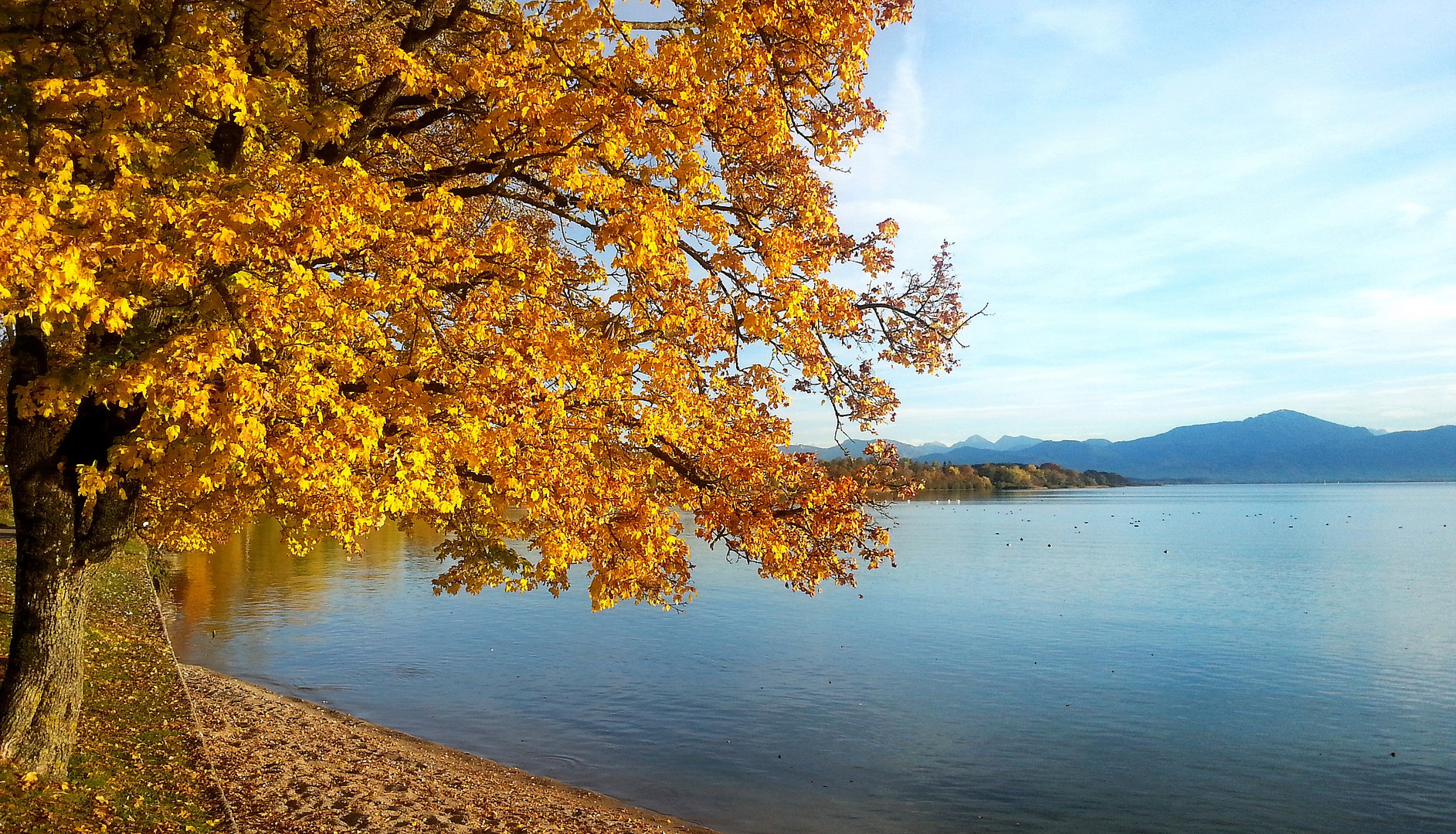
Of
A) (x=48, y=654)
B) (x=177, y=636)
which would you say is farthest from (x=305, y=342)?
(x=177, y=636)

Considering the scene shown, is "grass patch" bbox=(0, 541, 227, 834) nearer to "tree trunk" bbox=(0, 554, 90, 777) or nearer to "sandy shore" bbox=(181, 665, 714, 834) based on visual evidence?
"tree trunk" bbox=(0, 554, 90, 777)

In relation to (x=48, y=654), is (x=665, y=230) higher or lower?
higher

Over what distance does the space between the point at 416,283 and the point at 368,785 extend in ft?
42.1

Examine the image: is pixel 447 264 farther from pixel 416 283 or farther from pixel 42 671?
pixel 42 671

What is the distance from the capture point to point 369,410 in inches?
305

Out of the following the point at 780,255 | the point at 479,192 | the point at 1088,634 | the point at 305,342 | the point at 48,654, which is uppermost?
the point at 479,192

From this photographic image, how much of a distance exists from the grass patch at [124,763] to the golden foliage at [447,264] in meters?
3.81

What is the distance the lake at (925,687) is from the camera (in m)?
19.3

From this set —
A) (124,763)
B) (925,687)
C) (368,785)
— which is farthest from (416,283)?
(925,687)

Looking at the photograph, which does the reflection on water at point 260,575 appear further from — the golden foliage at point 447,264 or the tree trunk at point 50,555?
the golden foliage at point 447,264

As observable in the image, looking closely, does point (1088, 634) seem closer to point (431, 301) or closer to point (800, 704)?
point (800, 704)

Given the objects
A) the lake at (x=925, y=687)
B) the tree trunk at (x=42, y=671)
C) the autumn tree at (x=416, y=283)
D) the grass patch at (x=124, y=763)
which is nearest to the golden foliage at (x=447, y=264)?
the autumn tree at (x=416, y=283)

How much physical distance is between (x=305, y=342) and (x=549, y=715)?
790 inches

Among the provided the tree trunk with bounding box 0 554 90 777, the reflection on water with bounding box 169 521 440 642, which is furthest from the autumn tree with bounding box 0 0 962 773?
the reflection on water with bounding box 169 521 440 642
